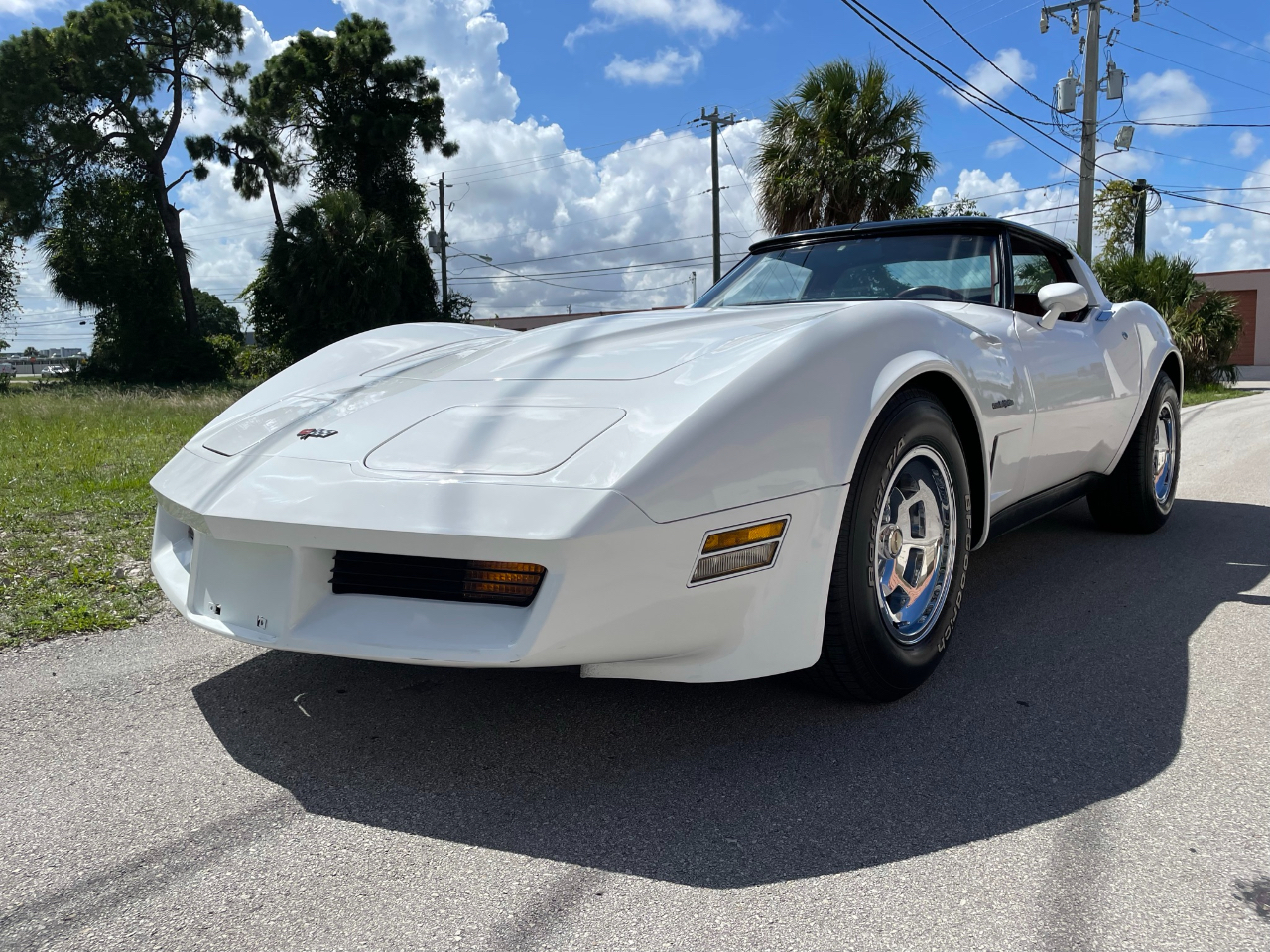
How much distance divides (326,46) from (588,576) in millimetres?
32336

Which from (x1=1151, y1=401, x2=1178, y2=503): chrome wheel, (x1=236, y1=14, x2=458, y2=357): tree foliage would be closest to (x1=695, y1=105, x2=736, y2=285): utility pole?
(x1=236, y1=14, x2=458, y2=357): tree foliage

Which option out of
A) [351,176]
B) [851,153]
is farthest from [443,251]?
[851,153]

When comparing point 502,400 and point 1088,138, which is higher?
point 1088,138

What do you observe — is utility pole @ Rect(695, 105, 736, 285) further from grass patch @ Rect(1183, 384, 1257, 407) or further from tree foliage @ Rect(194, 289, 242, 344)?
tree foliage @ Rect(194, 289, 242, 344)

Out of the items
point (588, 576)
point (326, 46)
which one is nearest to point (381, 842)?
point (588, 576)

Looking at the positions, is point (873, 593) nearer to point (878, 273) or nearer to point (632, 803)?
point (632, 803)

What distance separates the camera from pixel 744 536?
1.91m

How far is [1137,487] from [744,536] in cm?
303

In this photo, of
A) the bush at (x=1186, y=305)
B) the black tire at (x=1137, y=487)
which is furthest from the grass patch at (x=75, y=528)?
the bush at (x=1186, y=305)

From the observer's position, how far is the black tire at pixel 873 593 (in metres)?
2.11

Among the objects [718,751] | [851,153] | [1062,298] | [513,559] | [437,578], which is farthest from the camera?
[851,153]

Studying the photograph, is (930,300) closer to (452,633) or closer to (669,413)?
(669,413)

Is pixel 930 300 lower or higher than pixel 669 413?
higher

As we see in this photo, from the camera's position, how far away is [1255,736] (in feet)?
7.09
